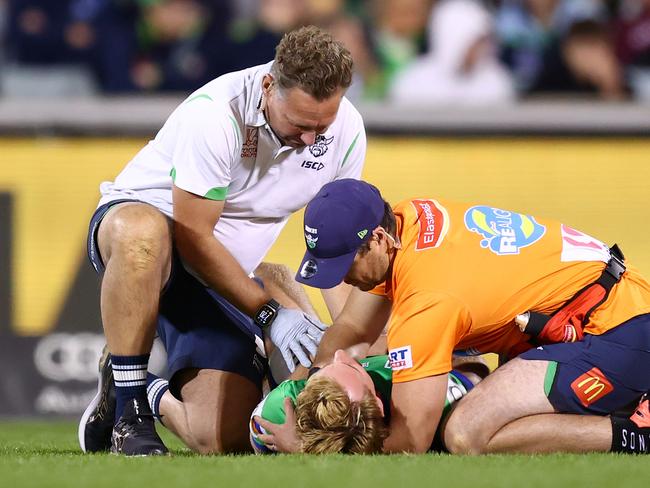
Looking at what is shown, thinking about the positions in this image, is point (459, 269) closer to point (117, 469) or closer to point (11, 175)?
point (117, 469)

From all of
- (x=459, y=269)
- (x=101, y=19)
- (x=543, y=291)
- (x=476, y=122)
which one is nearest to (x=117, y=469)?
(x=459, y=269)

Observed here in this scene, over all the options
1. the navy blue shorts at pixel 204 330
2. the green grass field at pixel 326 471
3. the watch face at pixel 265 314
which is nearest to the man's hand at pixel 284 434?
the green grass field at pixel 326 471

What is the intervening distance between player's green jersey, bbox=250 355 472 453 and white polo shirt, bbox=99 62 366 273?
2.93 ft

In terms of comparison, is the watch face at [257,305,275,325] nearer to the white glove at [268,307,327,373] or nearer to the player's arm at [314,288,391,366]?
the white glove at [268,307,327,373]

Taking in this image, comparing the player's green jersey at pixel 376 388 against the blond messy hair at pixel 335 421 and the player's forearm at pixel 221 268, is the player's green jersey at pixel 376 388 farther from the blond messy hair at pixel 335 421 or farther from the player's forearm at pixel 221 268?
the player's forearm at pixel 221 268

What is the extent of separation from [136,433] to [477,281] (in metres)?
1.53

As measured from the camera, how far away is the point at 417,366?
4812 millimetres

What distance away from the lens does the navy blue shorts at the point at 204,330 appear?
593cm

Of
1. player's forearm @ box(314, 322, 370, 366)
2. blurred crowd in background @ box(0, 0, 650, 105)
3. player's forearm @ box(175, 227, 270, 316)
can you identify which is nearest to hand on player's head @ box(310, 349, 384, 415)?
player's forearm @ box(314, 322, 370, 366)

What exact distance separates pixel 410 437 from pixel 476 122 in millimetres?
3549

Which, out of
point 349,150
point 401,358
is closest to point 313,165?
point 349,150

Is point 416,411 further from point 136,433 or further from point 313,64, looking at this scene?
point 313,64

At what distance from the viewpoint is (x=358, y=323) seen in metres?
5.54

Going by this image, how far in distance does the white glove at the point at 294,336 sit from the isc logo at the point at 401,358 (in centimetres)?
56
